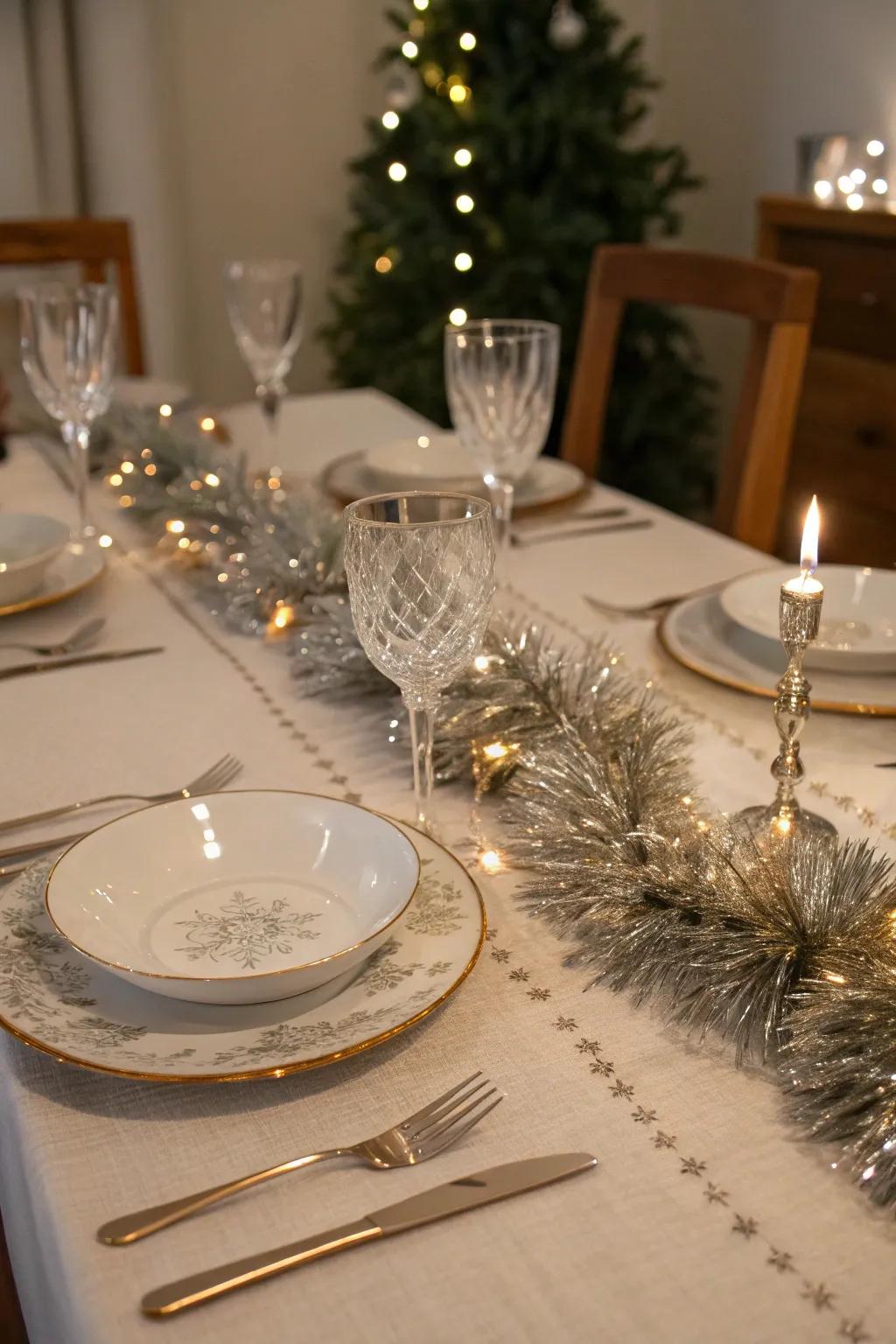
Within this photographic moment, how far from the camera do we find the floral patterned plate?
514 mm

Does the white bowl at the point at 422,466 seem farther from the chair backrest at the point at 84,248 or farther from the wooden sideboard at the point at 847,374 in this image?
the wooden sideboard at the point at 847,374

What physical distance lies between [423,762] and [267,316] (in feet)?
2.81

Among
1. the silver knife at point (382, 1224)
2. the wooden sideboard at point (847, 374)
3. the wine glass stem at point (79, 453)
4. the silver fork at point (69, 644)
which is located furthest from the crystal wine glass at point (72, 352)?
the wooden sideboard at point (847, 374)

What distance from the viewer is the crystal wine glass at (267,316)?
4.69 ft

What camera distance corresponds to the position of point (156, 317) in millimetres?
3275

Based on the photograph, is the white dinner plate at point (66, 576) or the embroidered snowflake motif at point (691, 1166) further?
the white dinner plate at point (66, 576)

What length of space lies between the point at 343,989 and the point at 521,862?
155 mm

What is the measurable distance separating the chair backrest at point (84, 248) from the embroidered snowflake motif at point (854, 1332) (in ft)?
6.43

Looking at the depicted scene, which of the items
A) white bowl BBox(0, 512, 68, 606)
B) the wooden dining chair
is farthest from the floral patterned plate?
the wooden dining chair

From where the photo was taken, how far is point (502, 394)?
1.05 meters

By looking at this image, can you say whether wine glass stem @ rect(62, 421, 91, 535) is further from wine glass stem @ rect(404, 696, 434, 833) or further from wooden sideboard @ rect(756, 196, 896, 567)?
wooden sideboard @ rect(756, 196, 896, 567)

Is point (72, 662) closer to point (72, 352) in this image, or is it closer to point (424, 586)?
point (72, 352)

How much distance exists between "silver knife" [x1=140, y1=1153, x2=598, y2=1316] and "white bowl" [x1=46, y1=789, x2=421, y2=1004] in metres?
0.11

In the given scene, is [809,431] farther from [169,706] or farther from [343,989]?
[343,989]
